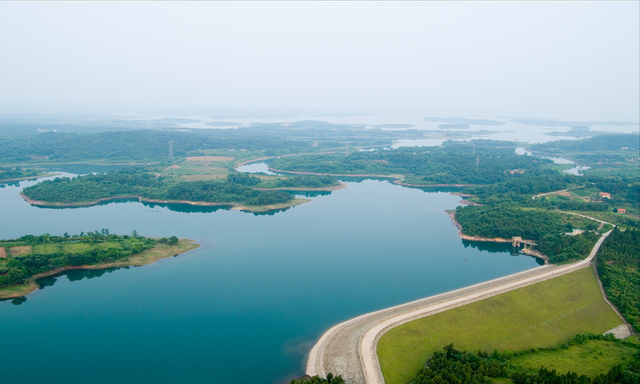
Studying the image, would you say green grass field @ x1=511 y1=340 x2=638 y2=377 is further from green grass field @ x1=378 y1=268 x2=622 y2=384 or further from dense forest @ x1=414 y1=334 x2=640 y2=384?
green grass field @ x1=378 y1=268 x2=622 y2=384

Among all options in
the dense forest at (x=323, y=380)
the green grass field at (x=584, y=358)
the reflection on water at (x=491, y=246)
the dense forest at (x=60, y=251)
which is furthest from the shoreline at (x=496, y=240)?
the dense forest at (x=60, y=251)

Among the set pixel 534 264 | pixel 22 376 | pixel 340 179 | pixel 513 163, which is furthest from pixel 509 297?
pixel 513 163

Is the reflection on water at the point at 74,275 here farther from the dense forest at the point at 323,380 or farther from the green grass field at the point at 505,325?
the green grass field at the point at 505,325

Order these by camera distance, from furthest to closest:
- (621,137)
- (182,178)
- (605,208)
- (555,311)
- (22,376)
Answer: (621,137), (182,178), (605,208), (555,311), (22,376)

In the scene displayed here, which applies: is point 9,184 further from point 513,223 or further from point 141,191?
point 513,223

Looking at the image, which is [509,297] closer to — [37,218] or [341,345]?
[341,345]

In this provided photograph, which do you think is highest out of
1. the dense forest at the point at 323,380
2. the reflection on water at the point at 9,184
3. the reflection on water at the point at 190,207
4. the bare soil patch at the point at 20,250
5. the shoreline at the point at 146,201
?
the reflection on water at the point at 9,184
